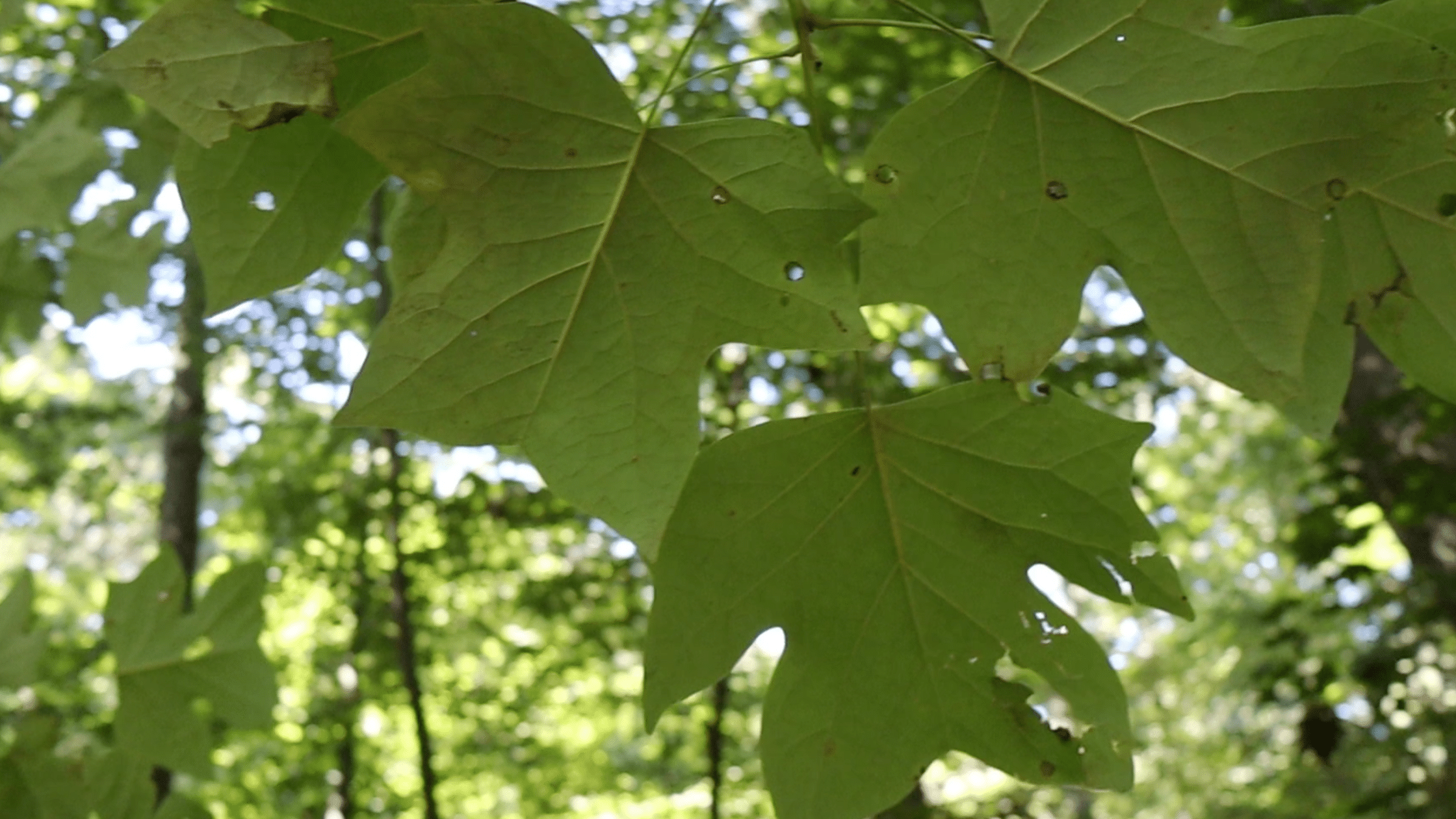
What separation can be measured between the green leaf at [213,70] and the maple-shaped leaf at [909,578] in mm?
416

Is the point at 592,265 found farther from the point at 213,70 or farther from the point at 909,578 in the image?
the point at 909,578

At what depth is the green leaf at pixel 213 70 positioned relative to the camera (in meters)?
0.76

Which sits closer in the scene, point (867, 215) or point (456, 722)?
point (867, 215)

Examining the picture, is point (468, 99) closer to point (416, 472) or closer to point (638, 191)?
point (638, 191)

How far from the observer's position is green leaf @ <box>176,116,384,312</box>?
2.93ft

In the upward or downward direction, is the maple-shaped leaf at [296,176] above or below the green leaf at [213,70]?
below

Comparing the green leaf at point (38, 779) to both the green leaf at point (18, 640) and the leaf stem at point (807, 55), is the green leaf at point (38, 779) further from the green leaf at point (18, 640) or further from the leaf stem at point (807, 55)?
the leaf stem at point (807, 55)

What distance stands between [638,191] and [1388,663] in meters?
3.31

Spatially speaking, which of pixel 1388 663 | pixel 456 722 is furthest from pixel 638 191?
pixel 456 722

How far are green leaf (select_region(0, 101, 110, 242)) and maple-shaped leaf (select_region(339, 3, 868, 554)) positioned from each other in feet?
4.00

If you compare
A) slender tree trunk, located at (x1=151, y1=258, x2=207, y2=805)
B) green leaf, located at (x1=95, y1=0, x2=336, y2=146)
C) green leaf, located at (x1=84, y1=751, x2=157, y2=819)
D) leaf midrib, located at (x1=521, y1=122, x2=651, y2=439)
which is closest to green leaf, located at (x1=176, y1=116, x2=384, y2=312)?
green leaf, located at (x1=95, y1=0, x2=336, y2=146)

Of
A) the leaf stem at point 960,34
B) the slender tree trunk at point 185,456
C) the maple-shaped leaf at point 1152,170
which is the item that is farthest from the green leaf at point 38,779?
the slender tree trunk at point 185,456

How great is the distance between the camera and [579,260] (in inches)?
30.1

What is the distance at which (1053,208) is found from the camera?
823 millimetres
